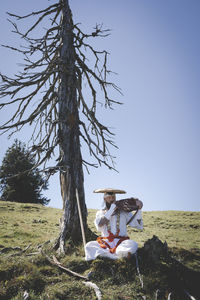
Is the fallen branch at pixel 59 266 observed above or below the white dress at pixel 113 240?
below

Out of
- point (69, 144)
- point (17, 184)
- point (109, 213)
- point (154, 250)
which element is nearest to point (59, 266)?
point (109, 213)

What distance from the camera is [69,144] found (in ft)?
20.9

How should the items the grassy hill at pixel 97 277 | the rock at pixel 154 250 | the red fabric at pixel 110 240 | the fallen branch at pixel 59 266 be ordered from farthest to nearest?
→ the rock at pixel 154 250
the red fabric at pixel 110 240
the fallen branch at pixel 59 266
the grassy hill at pixel 97 277

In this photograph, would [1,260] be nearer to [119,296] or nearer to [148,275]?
[119,296]

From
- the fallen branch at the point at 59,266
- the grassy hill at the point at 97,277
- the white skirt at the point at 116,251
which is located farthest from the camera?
the white skirt at the point at 116,251

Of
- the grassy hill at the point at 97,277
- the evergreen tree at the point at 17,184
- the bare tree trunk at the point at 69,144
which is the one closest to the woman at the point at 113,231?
the grassy hill at the point at 97,277

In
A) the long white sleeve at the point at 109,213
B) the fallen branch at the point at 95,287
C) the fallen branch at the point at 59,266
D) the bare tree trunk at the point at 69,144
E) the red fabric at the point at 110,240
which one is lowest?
the fallen branch at the point at 95,287

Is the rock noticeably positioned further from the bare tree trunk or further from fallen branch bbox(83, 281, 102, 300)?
the bare tree trunk

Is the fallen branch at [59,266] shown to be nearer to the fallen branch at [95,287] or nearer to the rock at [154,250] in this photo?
the fallen branch at [95,287]

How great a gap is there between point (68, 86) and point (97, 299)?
575 cm

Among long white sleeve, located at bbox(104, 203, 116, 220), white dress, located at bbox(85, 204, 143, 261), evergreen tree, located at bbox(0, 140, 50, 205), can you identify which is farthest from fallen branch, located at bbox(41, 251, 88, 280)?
evergreen tree, located at bbox(0, 140, 50, 205)

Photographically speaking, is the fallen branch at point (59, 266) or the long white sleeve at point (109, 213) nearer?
the fallen branch at point (59, 266)

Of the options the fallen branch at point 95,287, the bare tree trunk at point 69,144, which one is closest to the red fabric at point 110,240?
the fallen branch at point 95,287

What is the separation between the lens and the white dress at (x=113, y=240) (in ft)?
14.9
